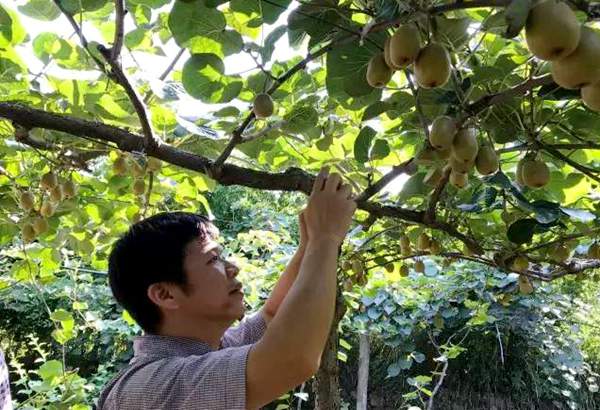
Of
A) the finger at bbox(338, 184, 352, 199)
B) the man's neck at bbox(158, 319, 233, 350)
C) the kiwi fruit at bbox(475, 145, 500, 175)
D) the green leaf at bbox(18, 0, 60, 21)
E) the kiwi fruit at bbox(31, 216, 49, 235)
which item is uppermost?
the green leaf at bbox(18, 0, 60, 21)

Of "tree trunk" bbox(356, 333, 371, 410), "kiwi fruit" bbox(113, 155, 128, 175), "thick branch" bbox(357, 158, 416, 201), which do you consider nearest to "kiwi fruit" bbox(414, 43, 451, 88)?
"thick branch" bbox(357, 158, 416, 201)

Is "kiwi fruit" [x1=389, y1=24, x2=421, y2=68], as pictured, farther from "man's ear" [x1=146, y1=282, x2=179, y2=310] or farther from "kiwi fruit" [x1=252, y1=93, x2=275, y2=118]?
"man's ear" [x1=146, y1=282, x2=179, y2=310]

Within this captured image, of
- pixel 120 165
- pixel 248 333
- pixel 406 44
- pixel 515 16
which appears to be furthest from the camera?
pixel 120 165

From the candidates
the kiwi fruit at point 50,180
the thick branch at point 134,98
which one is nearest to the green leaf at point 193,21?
the thick branch at point 134,98

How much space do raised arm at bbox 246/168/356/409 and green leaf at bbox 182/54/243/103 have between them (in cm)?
31

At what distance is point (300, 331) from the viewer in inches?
30.2

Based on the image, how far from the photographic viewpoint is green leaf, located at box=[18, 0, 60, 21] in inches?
44.8

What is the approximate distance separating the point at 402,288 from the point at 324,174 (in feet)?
9.01

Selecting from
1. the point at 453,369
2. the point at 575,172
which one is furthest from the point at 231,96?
the point at 453,369

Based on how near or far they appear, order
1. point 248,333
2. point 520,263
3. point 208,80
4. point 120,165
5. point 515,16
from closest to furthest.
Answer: point 515,16 → point 208,80 → point 248,333 → point 120,165 → point 520,263

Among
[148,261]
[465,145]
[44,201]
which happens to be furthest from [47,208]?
[465,145]

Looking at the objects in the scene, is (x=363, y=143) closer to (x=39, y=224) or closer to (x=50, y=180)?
(x=50, y=180)

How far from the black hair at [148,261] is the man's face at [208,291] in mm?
16

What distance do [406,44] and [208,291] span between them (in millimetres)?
542
